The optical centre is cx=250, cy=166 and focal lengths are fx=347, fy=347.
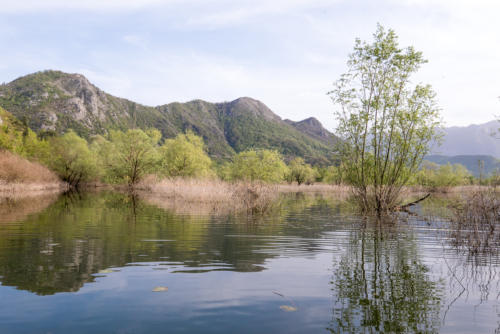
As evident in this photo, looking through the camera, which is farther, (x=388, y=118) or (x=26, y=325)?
(x=388, y=118)

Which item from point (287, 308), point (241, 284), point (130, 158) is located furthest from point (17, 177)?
point (287, 308)

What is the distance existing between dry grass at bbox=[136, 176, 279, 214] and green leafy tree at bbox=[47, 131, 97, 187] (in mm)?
26804

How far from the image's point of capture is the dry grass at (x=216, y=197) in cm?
2661

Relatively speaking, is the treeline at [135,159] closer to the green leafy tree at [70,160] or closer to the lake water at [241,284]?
the green leafy tree at [70,160]

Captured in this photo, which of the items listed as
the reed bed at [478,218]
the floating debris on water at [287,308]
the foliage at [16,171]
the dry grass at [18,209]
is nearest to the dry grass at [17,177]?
the foliage at [16,171]

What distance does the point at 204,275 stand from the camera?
27.0ft

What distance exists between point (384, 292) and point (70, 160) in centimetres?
7286

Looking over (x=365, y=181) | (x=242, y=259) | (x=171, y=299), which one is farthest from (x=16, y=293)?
(x=365, y=181)

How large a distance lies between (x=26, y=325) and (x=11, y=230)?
11.4 meters

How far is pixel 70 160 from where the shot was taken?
226ft

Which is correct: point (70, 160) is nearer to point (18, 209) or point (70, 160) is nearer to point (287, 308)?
point (18, 209)

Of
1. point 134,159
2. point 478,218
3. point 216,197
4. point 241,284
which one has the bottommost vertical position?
point 241,284

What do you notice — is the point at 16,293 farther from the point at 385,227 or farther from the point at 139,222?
the point at 385,227

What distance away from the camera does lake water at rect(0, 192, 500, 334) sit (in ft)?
17.9
